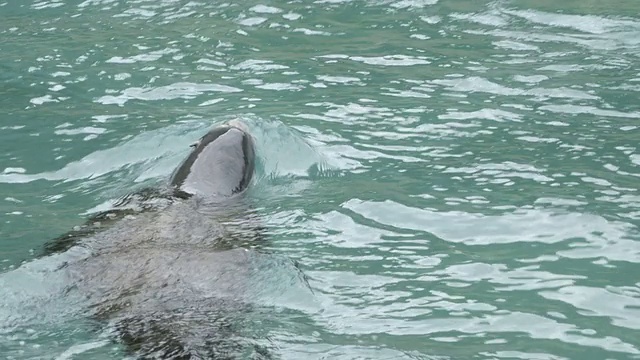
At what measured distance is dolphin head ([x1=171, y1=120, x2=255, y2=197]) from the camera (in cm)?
729

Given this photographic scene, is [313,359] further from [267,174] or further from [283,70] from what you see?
[283,70]

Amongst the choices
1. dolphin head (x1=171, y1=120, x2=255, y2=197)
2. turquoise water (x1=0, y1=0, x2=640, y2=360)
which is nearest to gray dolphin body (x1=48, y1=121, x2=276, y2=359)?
dolphin head (x1=171, y1=120, x2=255, y2=197)

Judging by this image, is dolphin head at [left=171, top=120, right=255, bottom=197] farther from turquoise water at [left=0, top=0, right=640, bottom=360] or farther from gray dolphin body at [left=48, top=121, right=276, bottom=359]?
turquoise water at [left=0, top=0, right=640, bottom=360]

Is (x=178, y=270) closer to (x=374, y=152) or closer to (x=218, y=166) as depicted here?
(x=218, y=166)

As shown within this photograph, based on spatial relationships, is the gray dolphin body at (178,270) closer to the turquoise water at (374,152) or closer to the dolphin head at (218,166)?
the dolphin head at (218,166)

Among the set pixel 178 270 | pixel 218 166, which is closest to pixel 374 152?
pixel 218 166

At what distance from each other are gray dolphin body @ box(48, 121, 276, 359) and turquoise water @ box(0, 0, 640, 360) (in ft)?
0.53

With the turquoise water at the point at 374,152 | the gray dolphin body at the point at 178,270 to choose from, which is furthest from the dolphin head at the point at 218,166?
the turquoise water at the point at 374,152

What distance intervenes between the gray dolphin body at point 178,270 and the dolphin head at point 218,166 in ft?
0.04

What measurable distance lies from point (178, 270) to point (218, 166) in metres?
1.89

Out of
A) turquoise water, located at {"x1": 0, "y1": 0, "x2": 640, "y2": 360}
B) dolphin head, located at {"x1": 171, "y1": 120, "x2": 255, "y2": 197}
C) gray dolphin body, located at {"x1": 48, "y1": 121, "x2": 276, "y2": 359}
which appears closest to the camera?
gray dolphin body, located at {"x1": 48, "y1": 121, "x2": 276, "y2": 359}

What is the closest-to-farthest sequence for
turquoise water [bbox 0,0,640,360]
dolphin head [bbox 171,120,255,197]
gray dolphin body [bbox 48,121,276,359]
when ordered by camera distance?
gray dolphin body [bbox 48,121,276,359]
turquoise water [bbox 0,0,640,360]
dolphin head [bbox 171,120,255,197]

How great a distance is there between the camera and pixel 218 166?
753cm

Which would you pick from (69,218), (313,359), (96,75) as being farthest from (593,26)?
(313,359)
